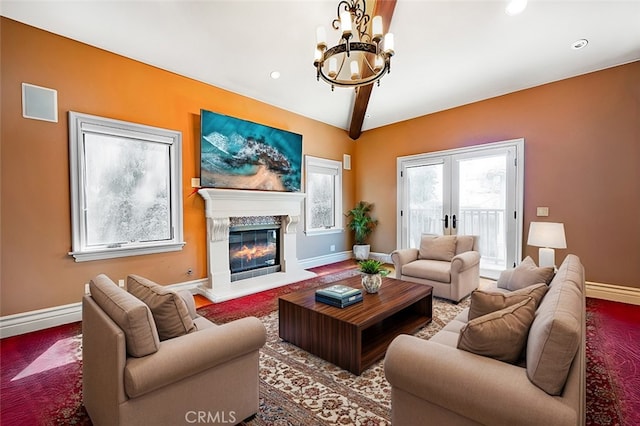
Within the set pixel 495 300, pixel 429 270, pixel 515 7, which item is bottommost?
pixel 429 270

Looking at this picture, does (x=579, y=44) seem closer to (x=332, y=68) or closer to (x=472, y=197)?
(x=472, y=197)

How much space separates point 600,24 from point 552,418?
4.44 metres

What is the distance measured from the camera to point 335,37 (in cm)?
387

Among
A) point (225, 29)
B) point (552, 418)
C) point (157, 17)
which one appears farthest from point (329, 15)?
point (552, 418)

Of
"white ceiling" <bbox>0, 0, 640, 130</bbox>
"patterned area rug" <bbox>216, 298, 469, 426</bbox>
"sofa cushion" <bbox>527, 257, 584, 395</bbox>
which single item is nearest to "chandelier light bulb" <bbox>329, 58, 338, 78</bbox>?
"white ceiling" <bbox>0, 0, 640, 130</bbox>

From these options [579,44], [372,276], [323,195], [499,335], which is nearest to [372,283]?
[372,276]

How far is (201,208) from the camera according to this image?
13.6 feet

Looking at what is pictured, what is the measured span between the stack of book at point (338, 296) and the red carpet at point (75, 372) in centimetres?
117

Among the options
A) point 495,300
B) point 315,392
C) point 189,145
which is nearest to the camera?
point 495,300

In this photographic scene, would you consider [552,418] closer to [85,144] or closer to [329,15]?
[329,15]

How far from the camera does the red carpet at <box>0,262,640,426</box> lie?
1755 mm

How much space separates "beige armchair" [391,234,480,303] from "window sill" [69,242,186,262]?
321cm

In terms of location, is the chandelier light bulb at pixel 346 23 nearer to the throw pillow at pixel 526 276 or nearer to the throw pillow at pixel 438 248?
the throw pillow at pixel 526 276

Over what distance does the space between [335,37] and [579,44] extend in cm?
311
